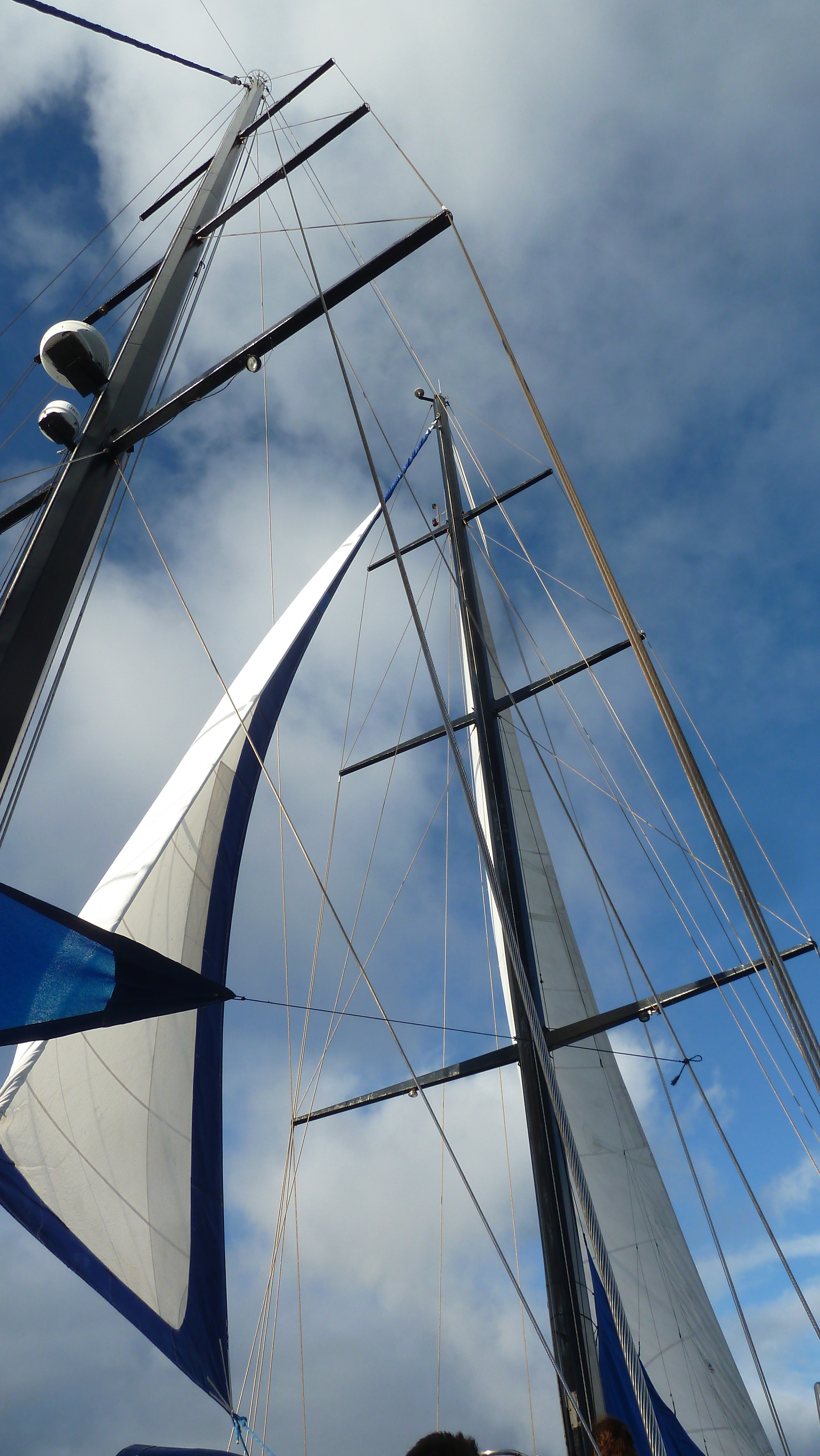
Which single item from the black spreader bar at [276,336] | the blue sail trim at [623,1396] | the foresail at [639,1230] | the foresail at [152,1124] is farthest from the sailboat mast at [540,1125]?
the black spreader bar at [276,336]

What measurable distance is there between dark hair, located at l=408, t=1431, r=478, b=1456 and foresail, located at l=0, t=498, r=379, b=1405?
2335 millimetres

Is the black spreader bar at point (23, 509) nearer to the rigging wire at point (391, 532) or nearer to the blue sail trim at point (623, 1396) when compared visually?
the rigging wire at point (391, 532)

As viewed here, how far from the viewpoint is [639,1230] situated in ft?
23.7

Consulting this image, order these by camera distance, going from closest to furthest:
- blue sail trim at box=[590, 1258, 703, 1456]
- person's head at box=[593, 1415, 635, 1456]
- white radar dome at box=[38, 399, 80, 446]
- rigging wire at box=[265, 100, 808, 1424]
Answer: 1. person's head at box=[593, 1415, 635, 1456]
2. rigging wire at box=[265, 100, 808, 1424]
3. white radar dome at box=[38, 399, 80, 446]
4. blue sail trim at box=[590, 1258, 703, 1456]

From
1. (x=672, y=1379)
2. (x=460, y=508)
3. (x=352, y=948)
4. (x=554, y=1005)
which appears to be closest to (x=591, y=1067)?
(x=554, y=1005)

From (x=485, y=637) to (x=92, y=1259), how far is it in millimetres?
8383

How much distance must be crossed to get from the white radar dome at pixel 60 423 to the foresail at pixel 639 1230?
421cm

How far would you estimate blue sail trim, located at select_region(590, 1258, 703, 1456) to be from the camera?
5273mm

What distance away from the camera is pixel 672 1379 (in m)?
6.33

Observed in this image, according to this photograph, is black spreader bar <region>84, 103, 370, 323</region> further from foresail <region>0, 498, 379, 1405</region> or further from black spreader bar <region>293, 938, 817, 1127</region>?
black spreader bar <region>293, 938, 817, 1127</region>

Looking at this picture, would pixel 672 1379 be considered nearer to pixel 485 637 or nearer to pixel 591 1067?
pixel 591 1067

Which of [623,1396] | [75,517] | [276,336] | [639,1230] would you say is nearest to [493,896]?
[75,517]

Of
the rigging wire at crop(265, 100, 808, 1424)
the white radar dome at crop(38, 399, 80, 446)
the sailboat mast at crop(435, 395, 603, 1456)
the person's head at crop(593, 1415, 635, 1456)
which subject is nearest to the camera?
the person's head at crop(593, 1415, 635, 1456)

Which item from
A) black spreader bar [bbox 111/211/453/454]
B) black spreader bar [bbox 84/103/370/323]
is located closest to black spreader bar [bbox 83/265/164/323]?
black spreader bar [bbox 84/103/370/323]
